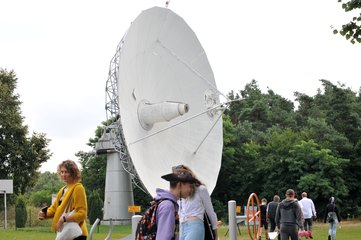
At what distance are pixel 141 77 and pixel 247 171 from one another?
128 feet

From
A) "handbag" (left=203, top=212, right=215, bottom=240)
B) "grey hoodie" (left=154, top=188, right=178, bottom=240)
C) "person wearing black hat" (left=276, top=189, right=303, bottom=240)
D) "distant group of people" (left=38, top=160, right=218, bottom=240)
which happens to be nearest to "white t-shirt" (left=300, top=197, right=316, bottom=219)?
"person wearing black hat" (left=276, top=189, right=303, bottom=240)

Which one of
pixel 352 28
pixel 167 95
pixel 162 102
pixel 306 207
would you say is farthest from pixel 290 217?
pixel 167 95

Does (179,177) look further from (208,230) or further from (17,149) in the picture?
(17,149)

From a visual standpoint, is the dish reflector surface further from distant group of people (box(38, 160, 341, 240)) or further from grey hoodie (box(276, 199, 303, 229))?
distant group of people (box(38, 160, 341, 240))

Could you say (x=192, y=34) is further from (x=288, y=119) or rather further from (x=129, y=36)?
(x=288, y=119)

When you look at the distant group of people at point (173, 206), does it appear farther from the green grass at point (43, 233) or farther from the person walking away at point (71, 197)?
the green grass at point (43, 233)

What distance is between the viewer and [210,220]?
760 centimetres

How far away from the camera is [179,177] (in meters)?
6.75

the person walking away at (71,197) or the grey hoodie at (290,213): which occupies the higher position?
the person walking away at (71,197)

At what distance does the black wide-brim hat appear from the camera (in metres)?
6.71

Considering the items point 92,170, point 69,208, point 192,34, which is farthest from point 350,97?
point 69,208

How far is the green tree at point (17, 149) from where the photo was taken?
55.6m

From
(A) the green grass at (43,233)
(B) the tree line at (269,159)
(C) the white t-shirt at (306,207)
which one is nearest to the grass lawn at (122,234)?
(A) the green grass at (43,233)

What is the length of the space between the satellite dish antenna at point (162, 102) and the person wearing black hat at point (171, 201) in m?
16.2
